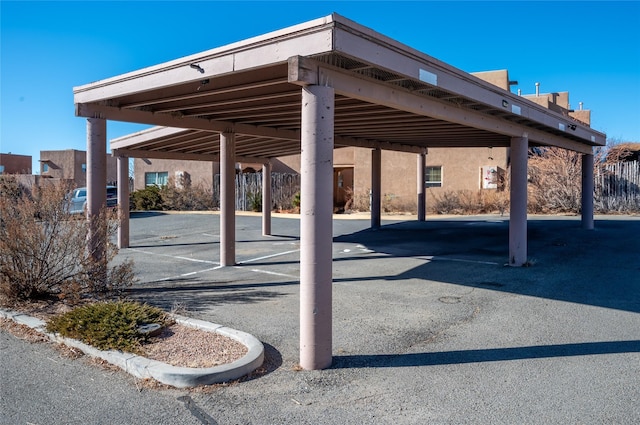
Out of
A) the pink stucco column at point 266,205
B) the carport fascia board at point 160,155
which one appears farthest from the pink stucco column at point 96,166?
the pink stucco column at point 266,205

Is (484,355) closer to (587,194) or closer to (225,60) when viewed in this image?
(225,60)

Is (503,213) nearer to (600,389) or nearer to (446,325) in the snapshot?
(446,325)

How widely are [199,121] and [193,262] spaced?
135 inches

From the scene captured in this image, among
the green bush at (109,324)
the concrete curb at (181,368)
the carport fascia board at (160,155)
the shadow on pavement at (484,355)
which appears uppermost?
the carport fascia board at (160,155)

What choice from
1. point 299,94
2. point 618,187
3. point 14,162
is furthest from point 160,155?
point 14,162

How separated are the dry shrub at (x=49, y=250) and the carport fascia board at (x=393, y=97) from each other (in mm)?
4125

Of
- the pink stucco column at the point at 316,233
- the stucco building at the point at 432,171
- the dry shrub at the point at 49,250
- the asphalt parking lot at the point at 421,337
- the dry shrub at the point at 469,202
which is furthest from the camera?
the stucco building at the point at 432,171

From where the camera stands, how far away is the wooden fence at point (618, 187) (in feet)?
74.8

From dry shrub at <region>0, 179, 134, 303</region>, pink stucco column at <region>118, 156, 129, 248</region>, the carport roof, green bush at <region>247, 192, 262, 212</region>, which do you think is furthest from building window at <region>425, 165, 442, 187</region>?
dry shrub at <region>0, 179, 134, 303</region>

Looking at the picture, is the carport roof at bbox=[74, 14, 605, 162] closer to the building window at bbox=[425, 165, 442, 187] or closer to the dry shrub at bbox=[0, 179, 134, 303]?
the dry shrub at bbox=[0, 179, 134, 303]

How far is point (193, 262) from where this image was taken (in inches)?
472

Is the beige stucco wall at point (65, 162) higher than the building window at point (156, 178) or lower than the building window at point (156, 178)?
higher

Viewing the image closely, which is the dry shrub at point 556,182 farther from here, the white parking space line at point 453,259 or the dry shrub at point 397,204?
the white parking space line at point 453,259

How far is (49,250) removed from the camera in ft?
23.2
